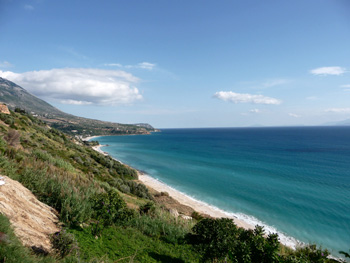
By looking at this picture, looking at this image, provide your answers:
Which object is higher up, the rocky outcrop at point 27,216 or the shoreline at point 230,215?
the rocky outcrop at point 27,216

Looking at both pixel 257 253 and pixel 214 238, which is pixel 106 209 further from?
pixel 257 253

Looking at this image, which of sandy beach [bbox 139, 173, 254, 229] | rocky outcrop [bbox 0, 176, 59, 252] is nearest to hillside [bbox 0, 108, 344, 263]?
rocky outcrop [bbox 0, 176, 59, 252]

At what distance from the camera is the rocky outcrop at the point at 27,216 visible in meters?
4.56

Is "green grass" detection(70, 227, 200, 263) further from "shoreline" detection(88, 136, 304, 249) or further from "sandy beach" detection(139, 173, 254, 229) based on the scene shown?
"sandy beach" detection(139, 173, 254, 229)

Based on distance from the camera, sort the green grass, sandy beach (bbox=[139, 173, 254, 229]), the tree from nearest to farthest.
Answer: the green grass
the tree
sandy beach (bbox=[139, 173, 254, 229])

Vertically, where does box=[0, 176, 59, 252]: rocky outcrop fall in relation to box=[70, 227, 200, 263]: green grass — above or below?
above

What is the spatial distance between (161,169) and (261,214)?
3015 centimetres

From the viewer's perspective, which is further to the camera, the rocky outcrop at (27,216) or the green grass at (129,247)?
the green grass at (129,247)

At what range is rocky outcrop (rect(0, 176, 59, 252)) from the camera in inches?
179

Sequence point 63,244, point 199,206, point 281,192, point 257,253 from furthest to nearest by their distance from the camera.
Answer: point 281,192, point 199,206, point 257,253, point 63,244

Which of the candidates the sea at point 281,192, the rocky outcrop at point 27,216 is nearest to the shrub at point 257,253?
the rocky outcrop at point 27,216

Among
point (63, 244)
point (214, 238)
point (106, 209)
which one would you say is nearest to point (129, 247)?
point (106, 209)

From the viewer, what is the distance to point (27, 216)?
529cm

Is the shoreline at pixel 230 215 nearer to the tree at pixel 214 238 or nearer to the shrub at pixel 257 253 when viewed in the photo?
the tree at pixel 214 238
